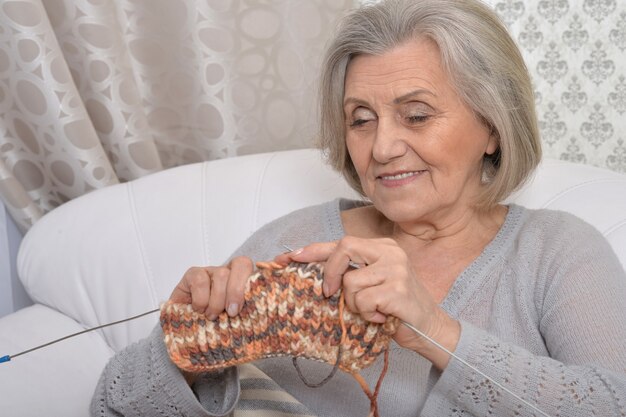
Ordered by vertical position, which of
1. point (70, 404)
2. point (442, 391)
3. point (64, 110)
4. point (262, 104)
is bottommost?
point (70, 404)

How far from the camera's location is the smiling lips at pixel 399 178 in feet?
4.33

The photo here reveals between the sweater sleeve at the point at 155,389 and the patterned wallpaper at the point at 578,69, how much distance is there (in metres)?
1.18

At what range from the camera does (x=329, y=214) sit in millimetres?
1534

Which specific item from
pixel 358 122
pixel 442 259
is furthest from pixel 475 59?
pixel 442 259

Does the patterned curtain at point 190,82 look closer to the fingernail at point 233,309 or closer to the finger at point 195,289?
the finger at point 195,289

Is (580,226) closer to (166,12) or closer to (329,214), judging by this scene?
(329,214)

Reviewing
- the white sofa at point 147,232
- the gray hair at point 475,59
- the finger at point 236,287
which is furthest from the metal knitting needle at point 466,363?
the white sofa at point 147,232

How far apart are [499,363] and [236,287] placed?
400 mm

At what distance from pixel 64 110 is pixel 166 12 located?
0.37 metres

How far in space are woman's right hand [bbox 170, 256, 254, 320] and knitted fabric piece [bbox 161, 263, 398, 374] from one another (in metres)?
0.01

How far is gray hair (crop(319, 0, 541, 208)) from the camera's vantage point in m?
1.30

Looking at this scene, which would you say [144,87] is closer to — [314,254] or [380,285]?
[314,254]

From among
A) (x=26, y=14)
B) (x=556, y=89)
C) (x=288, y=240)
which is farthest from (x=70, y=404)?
(x=556, y=89)

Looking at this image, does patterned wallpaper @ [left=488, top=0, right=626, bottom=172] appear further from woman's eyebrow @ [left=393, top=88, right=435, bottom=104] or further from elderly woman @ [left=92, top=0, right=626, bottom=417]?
woman's eyebrow @ [left=393, top=88, right=435, bottom=104]
